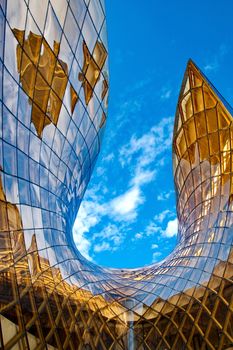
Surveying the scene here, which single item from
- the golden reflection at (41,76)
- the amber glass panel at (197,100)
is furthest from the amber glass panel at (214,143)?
the golden reflection at (41,76)

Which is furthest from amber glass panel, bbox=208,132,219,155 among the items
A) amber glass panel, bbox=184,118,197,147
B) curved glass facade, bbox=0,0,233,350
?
amber glass panel, bbox=184,118,197,147

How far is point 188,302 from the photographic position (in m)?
18.9

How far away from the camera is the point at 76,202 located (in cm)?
2495

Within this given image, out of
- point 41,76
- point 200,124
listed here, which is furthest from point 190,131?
point 41,76

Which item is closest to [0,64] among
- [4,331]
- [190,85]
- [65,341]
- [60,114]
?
[60,114]

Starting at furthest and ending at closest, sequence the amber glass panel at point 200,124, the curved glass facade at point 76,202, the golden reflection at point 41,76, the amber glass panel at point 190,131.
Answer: the amber glass panel at point 190,131
the amber glass panel at point 200,124
the golden reflection at point 41,76
the curved glass facade at point 76,202

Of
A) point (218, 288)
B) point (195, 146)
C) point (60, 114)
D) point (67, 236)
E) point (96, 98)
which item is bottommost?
point (218, 288)

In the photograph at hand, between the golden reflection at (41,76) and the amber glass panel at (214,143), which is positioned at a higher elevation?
the golden reflection at (41,76)

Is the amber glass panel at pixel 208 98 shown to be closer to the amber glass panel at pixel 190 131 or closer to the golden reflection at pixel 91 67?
the amber glass panel at pixel 190 131

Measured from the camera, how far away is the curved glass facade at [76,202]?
42.5 ft

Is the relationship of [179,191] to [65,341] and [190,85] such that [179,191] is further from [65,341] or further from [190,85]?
[65,341]

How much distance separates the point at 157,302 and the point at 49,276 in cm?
744

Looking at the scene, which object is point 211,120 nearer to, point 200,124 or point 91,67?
point 200,124

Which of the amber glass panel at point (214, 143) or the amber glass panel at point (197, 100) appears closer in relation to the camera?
the amber glass panel at point (214, 143)
